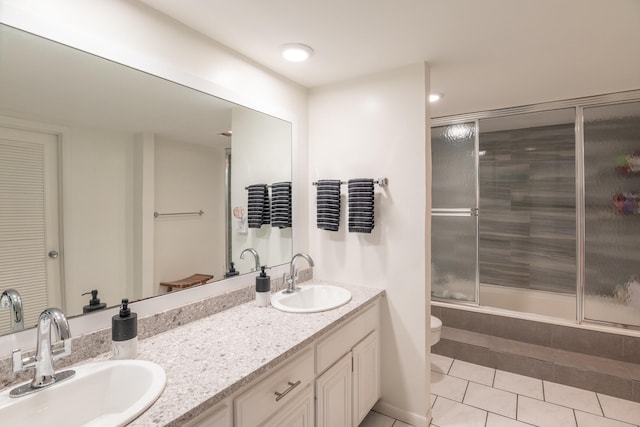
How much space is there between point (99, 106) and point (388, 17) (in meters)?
1.31

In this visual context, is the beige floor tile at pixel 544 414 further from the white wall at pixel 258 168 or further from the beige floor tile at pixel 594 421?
the white wall at pixel 258 168

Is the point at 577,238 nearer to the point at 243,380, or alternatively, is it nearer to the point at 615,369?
the point at 615,369

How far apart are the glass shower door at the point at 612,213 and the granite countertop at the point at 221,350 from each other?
7.63 ft

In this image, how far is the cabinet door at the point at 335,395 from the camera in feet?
4.90

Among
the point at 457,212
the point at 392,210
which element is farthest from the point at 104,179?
the point at 457,212

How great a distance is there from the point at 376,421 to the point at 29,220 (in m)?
2.13

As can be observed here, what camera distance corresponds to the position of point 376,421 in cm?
205

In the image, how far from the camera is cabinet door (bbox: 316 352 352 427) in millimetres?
1493

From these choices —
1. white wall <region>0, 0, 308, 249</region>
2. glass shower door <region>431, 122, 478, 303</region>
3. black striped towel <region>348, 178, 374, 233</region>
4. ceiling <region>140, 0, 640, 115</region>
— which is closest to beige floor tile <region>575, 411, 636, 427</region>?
glass shower door <region>431, 122, 478, 303</region>

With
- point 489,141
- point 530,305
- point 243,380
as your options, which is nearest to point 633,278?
point 530,305

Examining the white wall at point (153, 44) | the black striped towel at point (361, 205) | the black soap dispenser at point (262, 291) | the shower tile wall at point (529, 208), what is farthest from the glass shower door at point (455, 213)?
the black soap dispenser at point (262, 291)

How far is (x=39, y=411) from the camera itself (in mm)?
914

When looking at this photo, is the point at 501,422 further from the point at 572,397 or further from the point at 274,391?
the point at 274,391

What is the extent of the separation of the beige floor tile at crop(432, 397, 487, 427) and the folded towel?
5.37 feet
